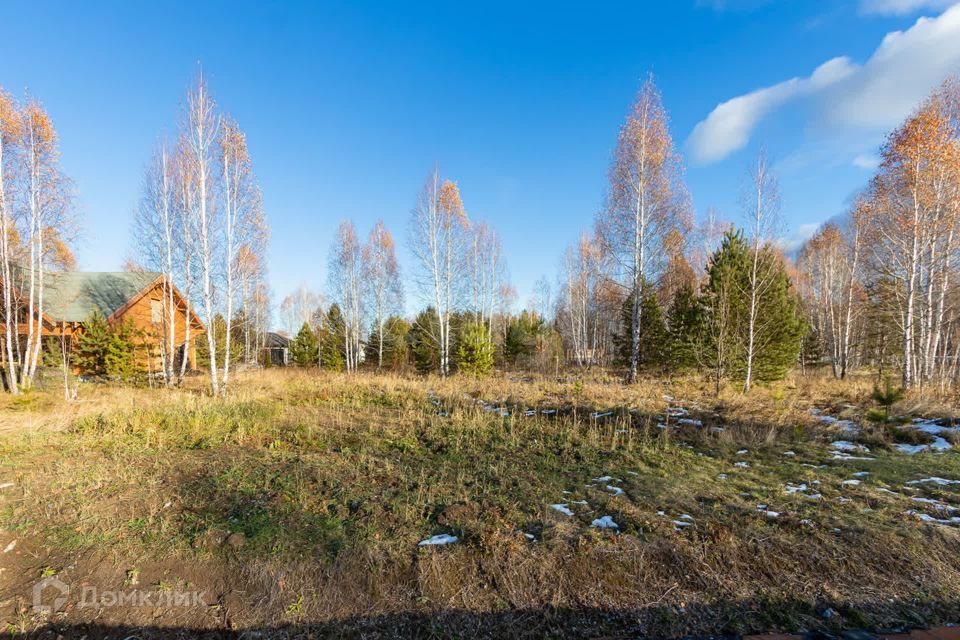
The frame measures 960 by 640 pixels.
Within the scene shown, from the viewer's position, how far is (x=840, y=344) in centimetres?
1919

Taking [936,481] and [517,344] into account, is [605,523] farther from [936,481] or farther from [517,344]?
[517,344]

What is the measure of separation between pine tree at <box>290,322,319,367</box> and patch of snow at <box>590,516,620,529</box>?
90.3 ft

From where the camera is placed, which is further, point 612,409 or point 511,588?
point 612,409

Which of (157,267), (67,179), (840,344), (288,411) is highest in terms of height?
(67,179)

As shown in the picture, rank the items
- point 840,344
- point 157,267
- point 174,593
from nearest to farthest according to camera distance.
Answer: point 174,593 < point 157,267 < point 840,344

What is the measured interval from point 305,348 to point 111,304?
443 inches

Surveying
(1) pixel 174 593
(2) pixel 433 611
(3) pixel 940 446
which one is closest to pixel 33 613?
(1) pixel 174 593

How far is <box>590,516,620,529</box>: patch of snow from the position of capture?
3.57 meters

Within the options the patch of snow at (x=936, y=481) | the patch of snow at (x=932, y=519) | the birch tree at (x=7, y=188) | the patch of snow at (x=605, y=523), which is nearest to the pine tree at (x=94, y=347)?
the birch tree at (x=7, y=188)

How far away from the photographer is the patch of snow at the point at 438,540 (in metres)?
3.32

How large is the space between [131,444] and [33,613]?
14.3ft

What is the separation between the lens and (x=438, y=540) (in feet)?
11.1

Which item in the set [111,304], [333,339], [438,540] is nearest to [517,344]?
[333,339]

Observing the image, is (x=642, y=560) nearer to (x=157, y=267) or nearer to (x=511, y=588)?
(x=511, y=588)
